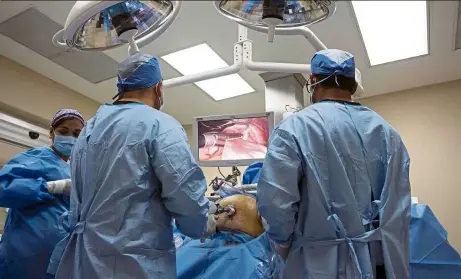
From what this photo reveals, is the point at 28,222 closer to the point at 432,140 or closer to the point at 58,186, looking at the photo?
the point at 58,186

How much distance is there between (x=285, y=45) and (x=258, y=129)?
0.51 metres

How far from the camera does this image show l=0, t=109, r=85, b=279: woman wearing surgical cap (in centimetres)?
192

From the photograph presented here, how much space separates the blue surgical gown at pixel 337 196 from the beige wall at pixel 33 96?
1.63 m

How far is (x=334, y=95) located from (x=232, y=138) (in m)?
0.94

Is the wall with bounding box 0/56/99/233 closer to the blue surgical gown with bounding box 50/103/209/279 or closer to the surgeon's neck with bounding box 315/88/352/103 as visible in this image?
the blue surgical gown with bounding box 50/103/209/279

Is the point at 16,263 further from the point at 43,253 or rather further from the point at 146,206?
the point at 146,206

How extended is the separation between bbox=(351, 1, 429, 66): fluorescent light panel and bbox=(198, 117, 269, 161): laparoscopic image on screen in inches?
43.6

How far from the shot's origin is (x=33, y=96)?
2.99 m

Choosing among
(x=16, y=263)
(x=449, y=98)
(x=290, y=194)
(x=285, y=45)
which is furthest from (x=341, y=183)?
(x=16, y=263)

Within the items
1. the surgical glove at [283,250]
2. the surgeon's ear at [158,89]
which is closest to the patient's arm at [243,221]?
the surgical glove at [283,250]

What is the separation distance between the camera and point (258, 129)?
2434mm

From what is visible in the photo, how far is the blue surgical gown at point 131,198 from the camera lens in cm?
136

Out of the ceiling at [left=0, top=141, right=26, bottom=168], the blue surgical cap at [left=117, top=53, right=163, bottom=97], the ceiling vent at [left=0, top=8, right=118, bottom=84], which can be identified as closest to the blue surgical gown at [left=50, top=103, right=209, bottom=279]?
the blue surgical cap at [left=117, top=53, right=163, bottom=97]

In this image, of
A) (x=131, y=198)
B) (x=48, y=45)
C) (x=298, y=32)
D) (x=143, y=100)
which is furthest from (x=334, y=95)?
(x=48, y=45)
